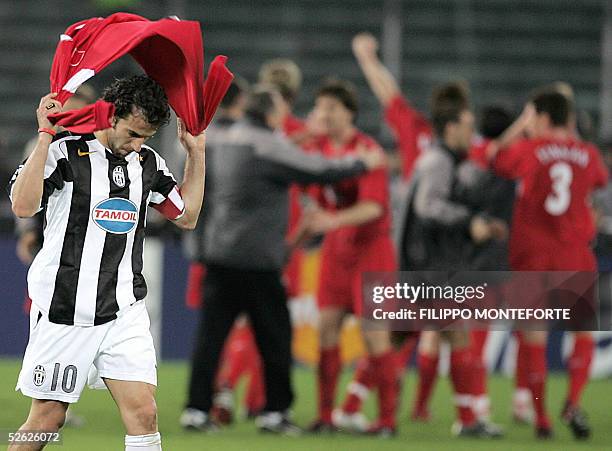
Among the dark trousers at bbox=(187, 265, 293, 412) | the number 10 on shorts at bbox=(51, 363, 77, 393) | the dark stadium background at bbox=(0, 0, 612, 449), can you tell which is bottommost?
the dark trousers at bbox=(187, 265, 293, 412)

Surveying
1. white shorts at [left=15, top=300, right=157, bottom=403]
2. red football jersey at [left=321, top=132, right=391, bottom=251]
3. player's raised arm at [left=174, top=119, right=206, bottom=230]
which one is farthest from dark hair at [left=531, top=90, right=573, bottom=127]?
white shorts at [left=15, top=300, right=157, bottom=403]

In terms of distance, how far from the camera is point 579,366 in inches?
320

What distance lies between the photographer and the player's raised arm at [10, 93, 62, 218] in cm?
426

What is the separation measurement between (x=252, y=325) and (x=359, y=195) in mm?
989

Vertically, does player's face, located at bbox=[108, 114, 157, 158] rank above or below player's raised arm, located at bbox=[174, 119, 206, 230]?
above

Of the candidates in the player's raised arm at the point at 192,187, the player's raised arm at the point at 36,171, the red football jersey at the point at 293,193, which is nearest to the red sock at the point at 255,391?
the red football jersey at the point at 293,193

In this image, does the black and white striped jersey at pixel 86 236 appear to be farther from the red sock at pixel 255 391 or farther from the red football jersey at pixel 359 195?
the red sock at pixel 255 391

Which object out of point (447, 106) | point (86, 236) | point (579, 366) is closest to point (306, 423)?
point (579, 366)

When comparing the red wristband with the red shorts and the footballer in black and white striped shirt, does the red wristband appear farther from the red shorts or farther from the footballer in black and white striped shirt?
the red shorts

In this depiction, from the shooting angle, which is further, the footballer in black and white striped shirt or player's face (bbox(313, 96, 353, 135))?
player's face (bbox(313, 96, 353, 135))

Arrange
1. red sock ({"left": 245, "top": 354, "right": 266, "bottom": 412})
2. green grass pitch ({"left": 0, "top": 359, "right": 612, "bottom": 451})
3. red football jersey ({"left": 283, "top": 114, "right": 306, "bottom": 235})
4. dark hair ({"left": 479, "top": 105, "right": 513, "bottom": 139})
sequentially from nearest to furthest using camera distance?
green grass pitch ({"left": 0, "top": 359, "right": 612, "bottom": 451}) → red sock ({"left": 245, "top": 354, "right": 266, "bottom": 412}) → dark hair ({"left": 479, "top": 105, "right": 513, "bottom": 139}) → red football jersey ({"left": 283, "top": 114, "right": 306, "bottom": 235})

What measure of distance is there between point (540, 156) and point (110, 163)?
157 inches

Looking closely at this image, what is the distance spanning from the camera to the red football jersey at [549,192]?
7953mm

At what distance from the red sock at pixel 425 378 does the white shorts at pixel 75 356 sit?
381 centimetres
